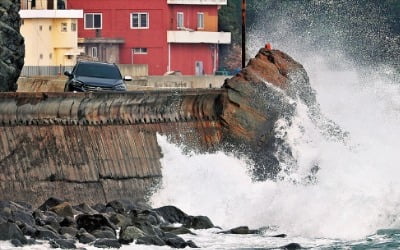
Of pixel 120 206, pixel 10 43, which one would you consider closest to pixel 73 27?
pixel 10 43

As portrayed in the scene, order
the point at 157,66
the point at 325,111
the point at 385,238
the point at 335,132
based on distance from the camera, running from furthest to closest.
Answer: the point at 157,66, the point at 325,111, the point at 335,132, the point at 385,238

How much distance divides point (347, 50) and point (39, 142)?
3698 cm

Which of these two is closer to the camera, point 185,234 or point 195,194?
point 185,234

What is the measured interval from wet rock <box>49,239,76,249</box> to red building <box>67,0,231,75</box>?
2272 inches

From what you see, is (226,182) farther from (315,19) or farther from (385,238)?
Answer: (315,19)

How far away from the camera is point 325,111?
40.0 metres

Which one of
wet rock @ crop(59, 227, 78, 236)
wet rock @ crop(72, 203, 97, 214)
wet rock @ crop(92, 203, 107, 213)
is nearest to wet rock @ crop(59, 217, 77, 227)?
wet rock @ crop(59, 227, 78, 236)

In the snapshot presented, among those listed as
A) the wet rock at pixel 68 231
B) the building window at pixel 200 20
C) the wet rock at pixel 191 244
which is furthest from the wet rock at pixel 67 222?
the building window at pixel 200 20

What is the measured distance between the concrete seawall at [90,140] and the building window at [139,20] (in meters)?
53.6

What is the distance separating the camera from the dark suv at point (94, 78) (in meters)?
41.7

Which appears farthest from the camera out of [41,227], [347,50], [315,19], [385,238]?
[315,19]

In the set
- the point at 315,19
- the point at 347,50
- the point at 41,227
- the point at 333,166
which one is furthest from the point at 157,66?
the point at 41,227

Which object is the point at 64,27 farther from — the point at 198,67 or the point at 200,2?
the point at 200,2

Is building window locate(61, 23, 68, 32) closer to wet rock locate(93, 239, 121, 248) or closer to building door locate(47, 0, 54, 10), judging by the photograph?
building door locate(47, 0, 54, 10)
